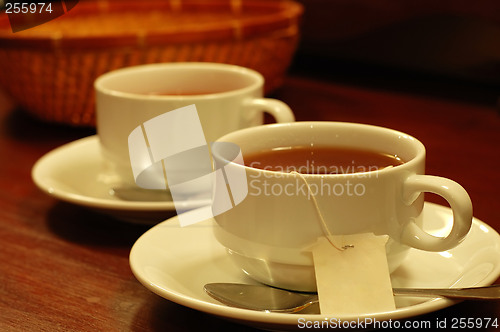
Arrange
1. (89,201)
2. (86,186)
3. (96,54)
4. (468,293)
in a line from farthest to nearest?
(96,54) < (86,186) < (89,201) < (468,293)

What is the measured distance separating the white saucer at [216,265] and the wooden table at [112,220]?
0.03m

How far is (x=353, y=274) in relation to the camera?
0.51 metres

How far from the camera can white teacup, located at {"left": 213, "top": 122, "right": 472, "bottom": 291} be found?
0.50 meters

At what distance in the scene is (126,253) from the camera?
2.23 ft

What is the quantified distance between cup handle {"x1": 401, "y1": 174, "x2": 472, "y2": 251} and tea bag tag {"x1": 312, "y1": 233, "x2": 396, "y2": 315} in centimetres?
3

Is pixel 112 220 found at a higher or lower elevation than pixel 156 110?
lower

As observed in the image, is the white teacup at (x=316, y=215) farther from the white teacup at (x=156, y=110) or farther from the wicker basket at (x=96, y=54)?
the wicker basket at (x=96, y=54)

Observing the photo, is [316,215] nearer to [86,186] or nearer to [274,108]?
[274,108]

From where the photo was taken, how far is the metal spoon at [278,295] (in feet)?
1.59

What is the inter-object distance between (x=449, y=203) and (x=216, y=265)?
215 millimetres

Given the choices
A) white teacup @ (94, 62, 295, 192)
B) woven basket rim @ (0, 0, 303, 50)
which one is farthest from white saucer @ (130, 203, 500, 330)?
woven basket rim @ (0, 0, 303, 50)

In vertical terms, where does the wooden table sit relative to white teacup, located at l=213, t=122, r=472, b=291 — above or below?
below

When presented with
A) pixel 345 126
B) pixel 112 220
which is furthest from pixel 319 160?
pixel 112 220

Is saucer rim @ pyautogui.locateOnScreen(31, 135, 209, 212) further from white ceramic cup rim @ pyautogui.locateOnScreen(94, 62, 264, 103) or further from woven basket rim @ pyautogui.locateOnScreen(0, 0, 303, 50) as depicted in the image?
woven basket rim @ pyautogui.locateOnScreen(0, 0, 303, 50)
